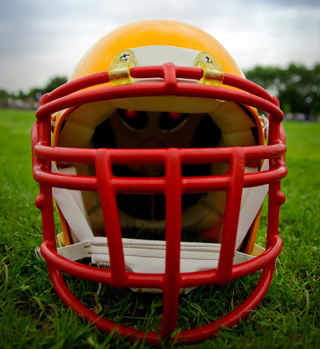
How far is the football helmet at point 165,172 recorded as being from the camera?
685 mm

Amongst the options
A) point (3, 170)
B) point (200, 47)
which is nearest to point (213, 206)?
point (200, 47)

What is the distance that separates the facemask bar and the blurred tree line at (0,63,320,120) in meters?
41.2

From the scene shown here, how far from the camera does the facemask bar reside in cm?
67

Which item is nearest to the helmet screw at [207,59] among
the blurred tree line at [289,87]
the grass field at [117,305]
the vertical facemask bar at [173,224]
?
the vertical facemask bar at [173,224]

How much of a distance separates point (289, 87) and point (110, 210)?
156 feet

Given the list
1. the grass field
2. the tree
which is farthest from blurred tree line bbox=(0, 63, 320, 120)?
the grass field

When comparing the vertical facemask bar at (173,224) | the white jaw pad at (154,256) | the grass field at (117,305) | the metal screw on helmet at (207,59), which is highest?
the metal screw on helmet at (207,59)

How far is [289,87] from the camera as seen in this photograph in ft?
142

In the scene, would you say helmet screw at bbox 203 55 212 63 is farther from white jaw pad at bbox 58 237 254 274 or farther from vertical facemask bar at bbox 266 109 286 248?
white jaw pad at bbox 58 237 254 274

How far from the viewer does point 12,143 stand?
4.02 meters

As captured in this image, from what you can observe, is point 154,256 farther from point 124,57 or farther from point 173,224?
point 124,57

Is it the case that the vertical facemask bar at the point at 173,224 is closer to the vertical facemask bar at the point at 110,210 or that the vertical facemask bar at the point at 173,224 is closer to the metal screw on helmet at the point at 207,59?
the vertical facemask bar at the point at 110,210

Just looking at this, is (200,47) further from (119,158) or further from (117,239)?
(117,239)

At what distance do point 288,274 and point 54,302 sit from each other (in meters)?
0.77
